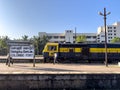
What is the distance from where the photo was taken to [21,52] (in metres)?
28.8

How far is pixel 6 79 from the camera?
19547mm

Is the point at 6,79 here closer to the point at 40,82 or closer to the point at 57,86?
the point at 40,82

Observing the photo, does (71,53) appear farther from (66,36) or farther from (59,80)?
(66,36)

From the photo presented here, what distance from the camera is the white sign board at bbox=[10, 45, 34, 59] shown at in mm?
28609

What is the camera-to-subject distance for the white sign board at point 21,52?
1126 inches

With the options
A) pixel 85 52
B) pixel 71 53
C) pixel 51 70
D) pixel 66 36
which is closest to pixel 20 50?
pixel 51 70

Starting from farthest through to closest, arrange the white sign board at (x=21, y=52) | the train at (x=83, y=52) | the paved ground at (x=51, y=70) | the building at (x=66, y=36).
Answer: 1. the building at (x=66, y=36)
2. the train at (x=83, y=52)
3. the white sign board at (x=21, y=52)
4. the paved ground at (x=51, y=70)

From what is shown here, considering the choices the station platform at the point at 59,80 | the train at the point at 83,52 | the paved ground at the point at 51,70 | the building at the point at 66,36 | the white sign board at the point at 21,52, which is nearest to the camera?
the station platform at the point at 59,80

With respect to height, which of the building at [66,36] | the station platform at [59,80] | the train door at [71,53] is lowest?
the station platform at [59,80]

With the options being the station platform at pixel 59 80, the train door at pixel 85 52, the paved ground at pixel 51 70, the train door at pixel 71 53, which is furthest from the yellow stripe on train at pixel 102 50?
the station platform at pixel 59 80

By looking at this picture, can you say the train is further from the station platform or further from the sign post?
the station platform

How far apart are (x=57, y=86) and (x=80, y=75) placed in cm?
202

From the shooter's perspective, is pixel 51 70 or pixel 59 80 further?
pixel 51 70

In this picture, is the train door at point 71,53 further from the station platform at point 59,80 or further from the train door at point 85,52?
the station platform at point 59,80
